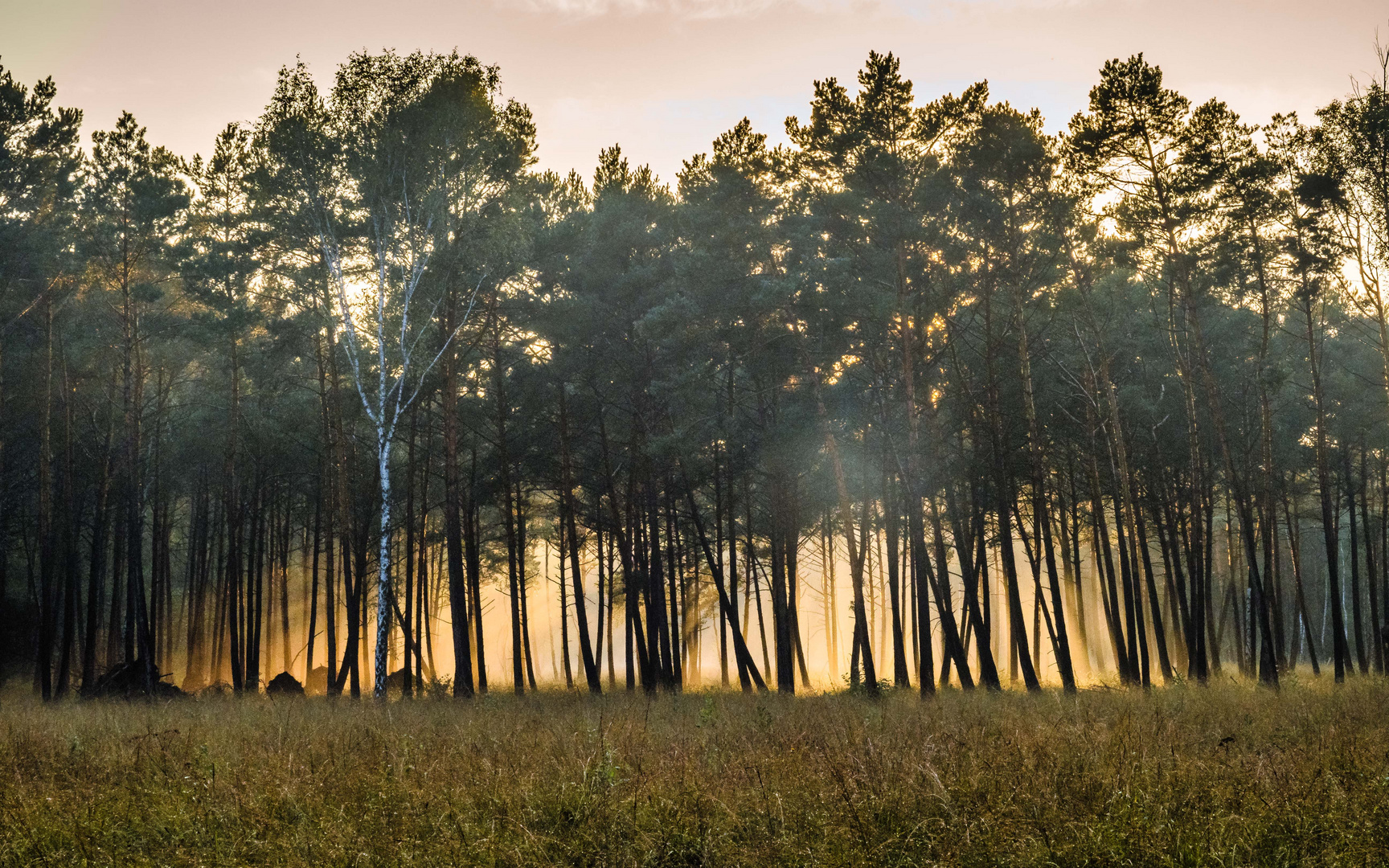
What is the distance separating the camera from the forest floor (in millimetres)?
4891

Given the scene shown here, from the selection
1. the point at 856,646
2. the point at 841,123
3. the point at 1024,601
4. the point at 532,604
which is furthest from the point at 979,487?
the point at 532,604

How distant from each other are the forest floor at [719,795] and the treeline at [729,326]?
26.3 ft

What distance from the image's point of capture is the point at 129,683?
1952 centimetres

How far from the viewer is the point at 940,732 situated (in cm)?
838

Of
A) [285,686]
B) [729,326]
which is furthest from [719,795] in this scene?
[285,686]

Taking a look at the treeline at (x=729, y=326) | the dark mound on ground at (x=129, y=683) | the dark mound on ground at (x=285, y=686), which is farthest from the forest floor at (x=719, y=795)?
the dark mound on ground at (x=285, y=686)

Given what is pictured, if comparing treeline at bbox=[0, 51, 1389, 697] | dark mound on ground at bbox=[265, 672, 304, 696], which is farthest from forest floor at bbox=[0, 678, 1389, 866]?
dark mound on ground at bbox=[265, 672, 304, 696]

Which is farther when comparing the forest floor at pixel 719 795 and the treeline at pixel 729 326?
the treeline at pixel 729 326

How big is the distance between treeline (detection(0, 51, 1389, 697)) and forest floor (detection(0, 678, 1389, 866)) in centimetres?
802

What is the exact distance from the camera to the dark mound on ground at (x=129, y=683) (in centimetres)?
1953

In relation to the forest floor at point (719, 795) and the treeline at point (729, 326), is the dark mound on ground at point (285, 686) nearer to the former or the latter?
the treeline at point (729, 326)

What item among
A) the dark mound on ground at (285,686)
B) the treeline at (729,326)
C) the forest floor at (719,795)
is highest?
the treeline at (729,326)

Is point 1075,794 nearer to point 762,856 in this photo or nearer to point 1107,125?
point 762,856

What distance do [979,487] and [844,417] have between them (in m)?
5.99
